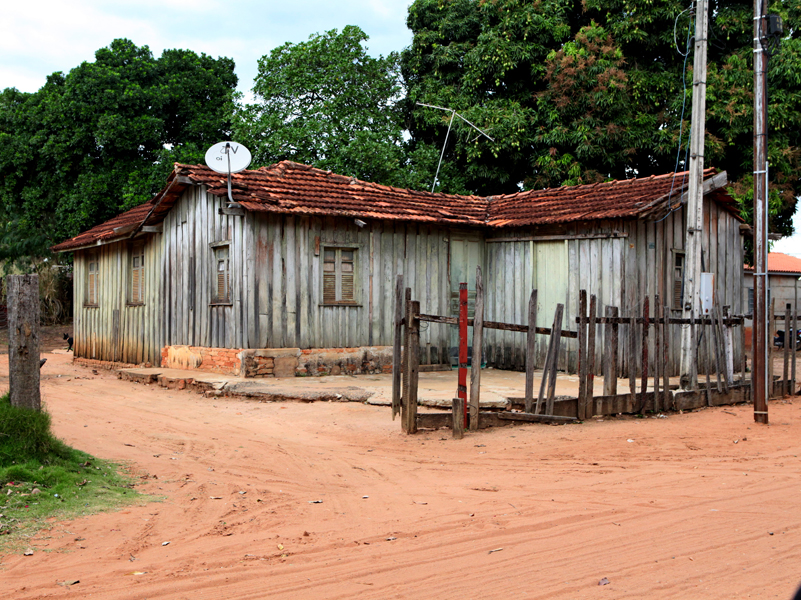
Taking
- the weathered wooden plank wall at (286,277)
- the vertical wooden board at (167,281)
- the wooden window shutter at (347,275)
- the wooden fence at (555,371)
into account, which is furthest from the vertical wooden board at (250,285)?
the wooden fence at (555,371)

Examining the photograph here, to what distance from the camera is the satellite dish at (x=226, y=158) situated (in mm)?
13781

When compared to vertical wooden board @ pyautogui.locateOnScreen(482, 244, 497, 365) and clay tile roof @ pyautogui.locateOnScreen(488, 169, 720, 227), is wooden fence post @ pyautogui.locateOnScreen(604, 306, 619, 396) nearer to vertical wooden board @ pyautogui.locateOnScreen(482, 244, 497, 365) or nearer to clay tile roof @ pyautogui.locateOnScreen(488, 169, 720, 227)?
clay tile roof @ pyautogui.locateOnScreen(488, 169, 720, 227)

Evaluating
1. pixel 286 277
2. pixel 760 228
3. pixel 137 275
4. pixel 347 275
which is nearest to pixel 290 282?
pixel 286 277

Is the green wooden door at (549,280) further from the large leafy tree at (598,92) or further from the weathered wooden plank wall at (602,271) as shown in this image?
the large leafy tree at (598,92)

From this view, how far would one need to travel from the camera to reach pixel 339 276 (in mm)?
14812

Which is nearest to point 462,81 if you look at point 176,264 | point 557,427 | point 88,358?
point 176,264

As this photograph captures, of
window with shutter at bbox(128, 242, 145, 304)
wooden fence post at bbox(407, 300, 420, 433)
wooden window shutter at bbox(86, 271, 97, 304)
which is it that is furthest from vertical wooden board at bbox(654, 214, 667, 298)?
wooden window shutter at bbox(86, 271, 97, 304)

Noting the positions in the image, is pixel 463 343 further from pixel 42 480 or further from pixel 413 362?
pixel 42 480

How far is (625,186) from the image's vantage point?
1559 centimetres

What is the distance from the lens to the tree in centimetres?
2250

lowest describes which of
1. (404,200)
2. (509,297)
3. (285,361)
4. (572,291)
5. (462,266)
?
(285,361)

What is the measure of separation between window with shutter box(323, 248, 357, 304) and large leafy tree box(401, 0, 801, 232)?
8807mm

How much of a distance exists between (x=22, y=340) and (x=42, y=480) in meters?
1.37

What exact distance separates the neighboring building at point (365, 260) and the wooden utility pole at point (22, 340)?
693 cm
